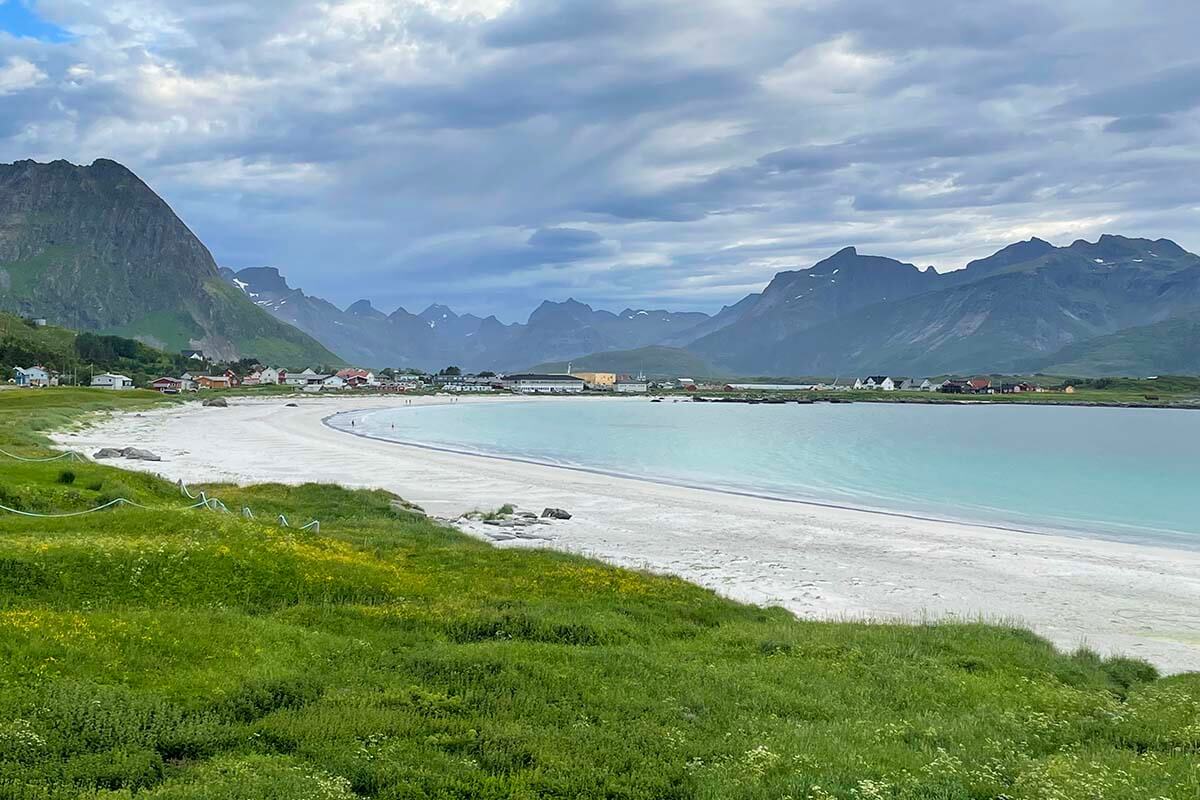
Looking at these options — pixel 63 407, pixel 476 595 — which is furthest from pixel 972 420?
pixel 476 595

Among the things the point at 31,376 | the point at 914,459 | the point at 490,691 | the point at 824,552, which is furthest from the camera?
the point at 31,376

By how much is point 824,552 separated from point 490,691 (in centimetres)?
2716

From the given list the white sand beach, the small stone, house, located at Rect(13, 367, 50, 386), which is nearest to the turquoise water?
the white sand beach

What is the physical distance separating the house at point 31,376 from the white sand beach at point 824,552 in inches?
5136

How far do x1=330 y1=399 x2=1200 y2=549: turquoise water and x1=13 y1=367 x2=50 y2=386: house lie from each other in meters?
79.1

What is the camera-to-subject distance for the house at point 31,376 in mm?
179500

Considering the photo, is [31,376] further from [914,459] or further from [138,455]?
[914,459]

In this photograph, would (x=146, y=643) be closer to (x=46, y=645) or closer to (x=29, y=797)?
(x=46, y=645)

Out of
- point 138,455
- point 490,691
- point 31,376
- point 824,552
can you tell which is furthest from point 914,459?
point 31,376

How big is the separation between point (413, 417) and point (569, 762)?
514 feet

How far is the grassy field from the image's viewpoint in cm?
1082

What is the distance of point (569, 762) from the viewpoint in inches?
454

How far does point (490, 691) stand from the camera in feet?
46.5

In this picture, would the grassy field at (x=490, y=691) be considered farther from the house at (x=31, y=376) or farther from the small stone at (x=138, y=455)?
the house at (x=31, y=376)
